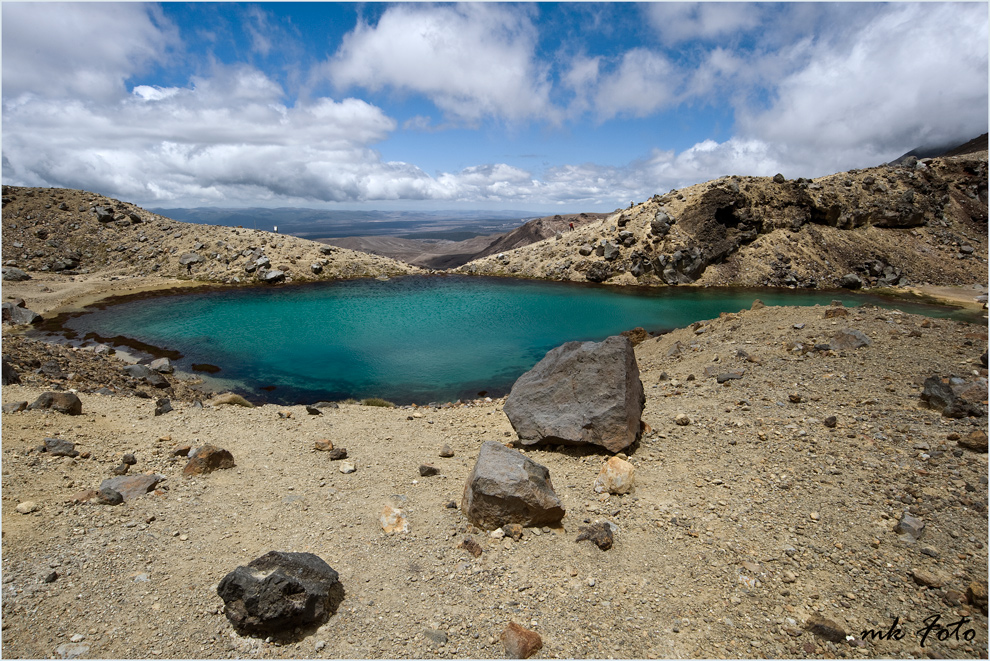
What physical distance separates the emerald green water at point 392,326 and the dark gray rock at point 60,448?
9.10 meters

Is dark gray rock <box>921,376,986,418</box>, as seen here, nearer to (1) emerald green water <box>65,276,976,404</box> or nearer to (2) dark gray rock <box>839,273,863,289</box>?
(1) emerald green water <box>65,276,976,404</box>

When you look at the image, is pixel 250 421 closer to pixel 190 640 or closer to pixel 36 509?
Result: pixel 36 509

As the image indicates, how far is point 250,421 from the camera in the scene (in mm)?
13102

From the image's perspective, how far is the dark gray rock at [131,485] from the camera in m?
8.41

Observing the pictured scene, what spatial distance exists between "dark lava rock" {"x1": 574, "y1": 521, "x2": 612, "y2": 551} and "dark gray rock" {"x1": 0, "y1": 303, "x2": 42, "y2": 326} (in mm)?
36146

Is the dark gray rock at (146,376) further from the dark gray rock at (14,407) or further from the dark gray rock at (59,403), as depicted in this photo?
the dark gray rock at (14,407)

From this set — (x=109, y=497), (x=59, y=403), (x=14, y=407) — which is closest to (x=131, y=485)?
(x=109, y=497)

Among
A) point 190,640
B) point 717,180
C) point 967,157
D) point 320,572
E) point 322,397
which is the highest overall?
point 967,157

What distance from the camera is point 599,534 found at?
7.41 meters

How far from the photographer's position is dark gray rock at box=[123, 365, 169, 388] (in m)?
18.4

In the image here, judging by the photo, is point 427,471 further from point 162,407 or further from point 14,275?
point 14,275

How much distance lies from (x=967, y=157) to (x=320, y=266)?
80747 millimetres

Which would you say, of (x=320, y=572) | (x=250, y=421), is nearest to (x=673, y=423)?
(x=320, y=572)

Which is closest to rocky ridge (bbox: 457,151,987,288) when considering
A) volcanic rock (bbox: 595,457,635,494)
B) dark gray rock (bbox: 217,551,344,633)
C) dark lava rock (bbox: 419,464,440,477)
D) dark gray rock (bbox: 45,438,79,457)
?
volcanic rock (bbox: 595,457,635,494)
